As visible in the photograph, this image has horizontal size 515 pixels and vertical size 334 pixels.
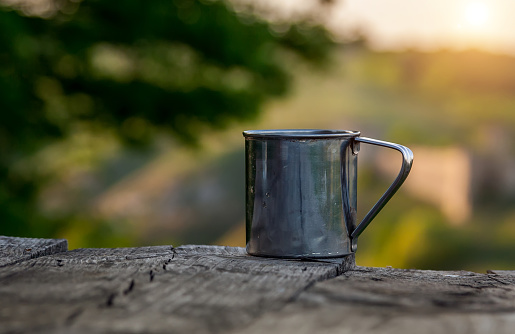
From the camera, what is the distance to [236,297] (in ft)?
2.46

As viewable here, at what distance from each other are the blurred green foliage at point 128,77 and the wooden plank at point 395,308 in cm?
410

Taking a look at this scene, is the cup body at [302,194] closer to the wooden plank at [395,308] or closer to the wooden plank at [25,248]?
the wooden plank at [395,308]

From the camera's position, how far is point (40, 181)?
5.62 metres

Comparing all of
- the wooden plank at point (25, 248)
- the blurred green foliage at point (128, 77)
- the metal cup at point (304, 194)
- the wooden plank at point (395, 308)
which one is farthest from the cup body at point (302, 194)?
the blurred green foliage at point (128, 77)

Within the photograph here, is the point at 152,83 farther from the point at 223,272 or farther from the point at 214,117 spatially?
the point at 223,272

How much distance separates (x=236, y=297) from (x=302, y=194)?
0.30 meters

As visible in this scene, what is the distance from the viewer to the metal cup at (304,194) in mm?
1018

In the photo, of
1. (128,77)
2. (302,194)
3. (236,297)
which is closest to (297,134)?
(302,194)

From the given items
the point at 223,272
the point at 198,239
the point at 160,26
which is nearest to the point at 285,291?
the point at 223,272

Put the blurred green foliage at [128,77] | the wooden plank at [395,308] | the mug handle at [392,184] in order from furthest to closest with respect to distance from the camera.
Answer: the blurred green foliage at [128,77] < the mug handle at [392,184] < the wooden plank at [395,308]

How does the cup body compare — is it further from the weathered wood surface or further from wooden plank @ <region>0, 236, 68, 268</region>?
wooden plank @ <region>0, 236, 68, 268</region>

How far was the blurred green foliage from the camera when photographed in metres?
4.88

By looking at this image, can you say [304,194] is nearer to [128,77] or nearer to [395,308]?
[395,308]

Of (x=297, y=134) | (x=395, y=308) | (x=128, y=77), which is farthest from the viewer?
(x=128, y=77)
